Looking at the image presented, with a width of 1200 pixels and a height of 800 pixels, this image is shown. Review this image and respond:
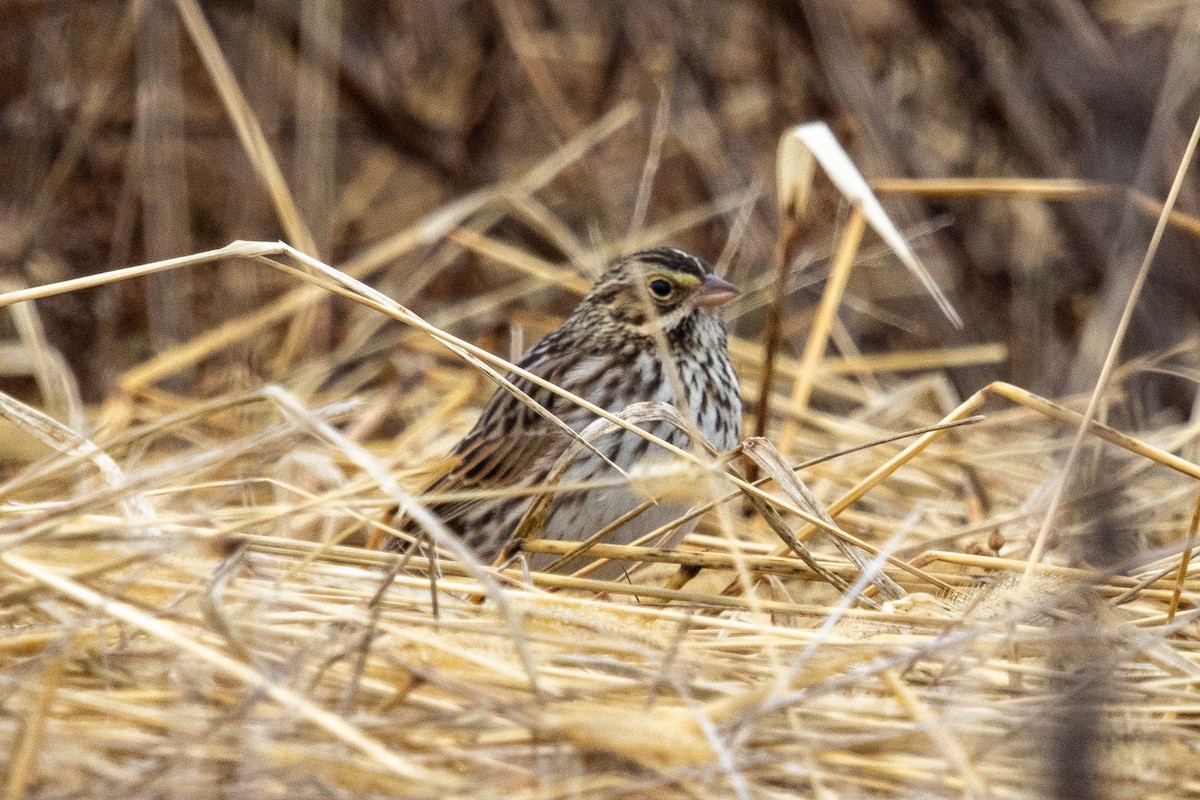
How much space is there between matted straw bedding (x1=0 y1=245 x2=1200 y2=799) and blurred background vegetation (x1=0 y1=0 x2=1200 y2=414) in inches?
91.7

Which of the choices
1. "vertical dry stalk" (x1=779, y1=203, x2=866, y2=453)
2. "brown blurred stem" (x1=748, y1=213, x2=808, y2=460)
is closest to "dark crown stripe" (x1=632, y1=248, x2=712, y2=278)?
"brown blurred stem" (x1=748, y1=213, x2=808, y2=460)

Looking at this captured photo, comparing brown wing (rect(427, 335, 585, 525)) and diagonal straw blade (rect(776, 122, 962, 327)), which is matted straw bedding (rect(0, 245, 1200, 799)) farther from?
brown wing (rect(427, 335, 585, 525))

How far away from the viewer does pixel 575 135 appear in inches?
219

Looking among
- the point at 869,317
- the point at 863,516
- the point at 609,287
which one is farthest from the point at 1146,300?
the point at 609,287

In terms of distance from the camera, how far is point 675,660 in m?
2.06

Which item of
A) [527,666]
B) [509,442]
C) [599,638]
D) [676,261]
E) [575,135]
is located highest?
[575,135]

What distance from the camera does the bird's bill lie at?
10.8 ft

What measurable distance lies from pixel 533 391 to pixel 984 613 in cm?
137

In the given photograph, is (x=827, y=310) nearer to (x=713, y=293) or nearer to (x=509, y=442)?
(x=713, y=293)

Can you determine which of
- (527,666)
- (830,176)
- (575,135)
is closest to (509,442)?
(830,176)

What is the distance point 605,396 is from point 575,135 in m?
2.52

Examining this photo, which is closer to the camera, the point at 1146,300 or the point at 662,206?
the point at 1146,300

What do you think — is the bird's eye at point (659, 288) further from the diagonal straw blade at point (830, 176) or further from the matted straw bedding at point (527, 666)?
the matted straw bedding at point (527, 666)

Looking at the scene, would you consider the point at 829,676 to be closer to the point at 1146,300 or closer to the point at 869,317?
the point at 1146,300
